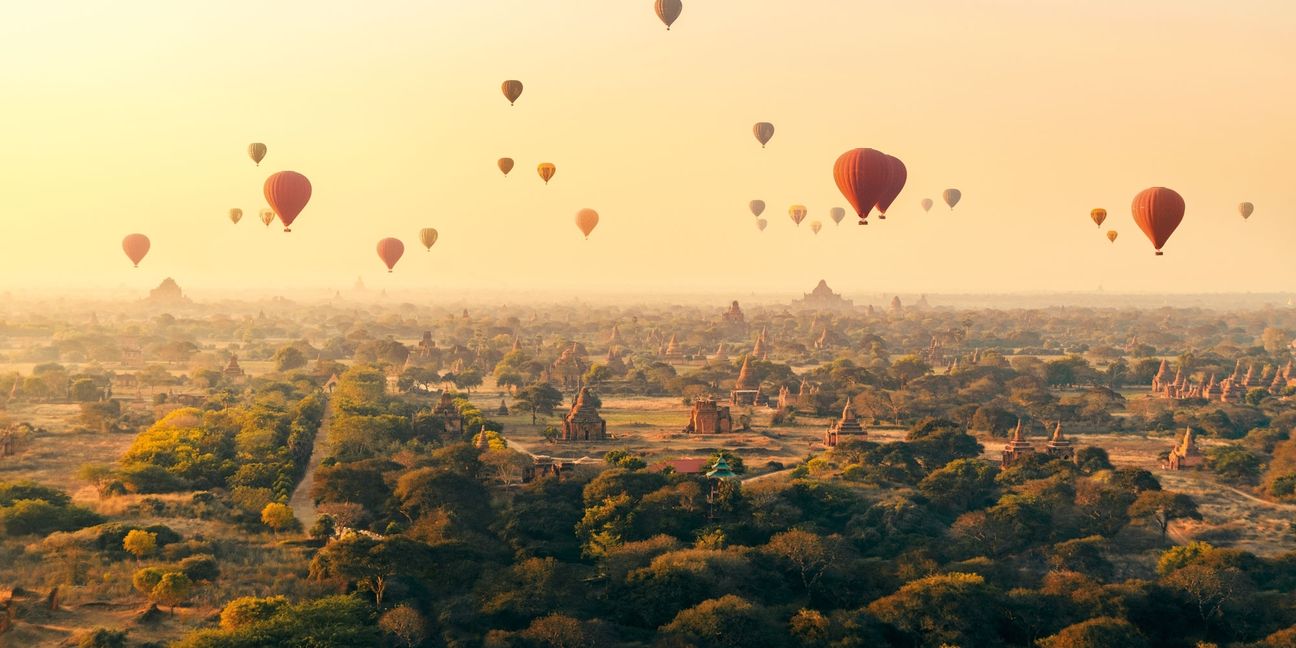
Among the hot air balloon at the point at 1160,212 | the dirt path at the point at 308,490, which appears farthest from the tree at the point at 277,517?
the hot air balloon at the point at 1160,212

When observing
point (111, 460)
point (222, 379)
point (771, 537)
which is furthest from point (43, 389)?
point (771, 537)

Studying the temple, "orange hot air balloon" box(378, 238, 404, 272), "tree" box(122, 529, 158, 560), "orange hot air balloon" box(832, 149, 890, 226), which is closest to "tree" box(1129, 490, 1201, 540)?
"orange hot air balloon" box(832, 149, 890, 226)

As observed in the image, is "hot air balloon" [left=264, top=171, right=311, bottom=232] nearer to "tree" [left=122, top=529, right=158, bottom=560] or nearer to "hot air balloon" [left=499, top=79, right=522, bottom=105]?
"hot air balloon" [left=499, top=79, right=522, bottom=105]

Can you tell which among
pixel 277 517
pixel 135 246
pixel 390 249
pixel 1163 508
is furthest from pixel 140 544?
pixel 135 246

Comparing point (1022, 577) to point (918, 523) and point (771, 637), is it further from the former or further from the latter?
point (771, 637)

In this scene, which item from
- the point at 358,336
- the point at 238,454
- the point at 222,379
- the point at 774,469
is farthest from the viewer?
the point at 358,336
